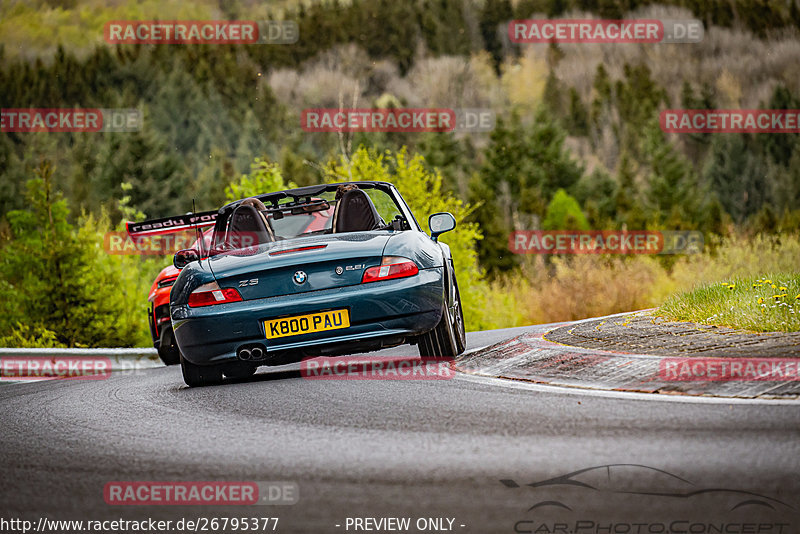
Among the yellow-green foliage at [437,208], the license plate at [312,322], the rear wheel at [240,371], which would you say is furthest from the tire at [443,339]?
the yellow-green foliage at [437,208]

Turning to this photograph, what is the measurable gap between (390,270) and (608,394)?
201 centimetres

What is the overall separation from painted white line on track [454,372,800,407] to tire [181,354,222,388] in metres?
2.02

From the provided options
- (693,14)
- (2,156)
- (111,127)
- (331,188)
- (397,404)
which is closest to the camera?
(397,404)

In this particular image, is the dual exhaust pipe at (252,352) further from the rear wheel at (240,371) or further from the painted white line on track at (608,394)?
the painted white line on track at (608,394)

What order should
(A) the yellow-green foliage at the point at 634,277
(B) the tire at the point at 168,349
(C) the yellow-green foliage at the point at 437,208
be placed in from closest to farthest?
(B) the tire at the point at 168,349 < (A) the yellow-green foliage at the point at 634,277 < (C) the yellow-green foliage at the point at 437,208

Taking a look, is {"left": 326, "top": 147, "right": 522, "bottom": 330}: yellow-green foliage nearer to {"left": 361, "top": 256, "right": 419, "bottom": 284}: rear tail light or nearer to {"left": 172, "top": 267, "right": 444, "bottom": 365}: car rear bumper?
{"left": 361, "top": 256, "right": 419, "bottom": 284}: rear tail light

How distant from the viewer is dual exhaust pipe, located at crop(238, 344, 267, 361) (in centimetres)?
754

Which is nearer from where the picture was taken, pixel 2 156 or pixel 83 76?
pixel 2 156

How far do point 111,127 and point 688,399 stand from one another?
88100 mm

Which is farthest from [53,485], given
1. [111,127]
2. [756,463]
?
[111,127]

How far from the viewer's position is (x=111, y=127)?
8894 cm

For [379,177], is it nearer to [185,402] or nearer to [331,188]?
[331,188]

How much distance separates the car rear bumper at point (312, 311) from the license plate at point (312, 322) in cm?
3

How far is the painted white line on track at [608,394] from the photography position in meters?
5.70
